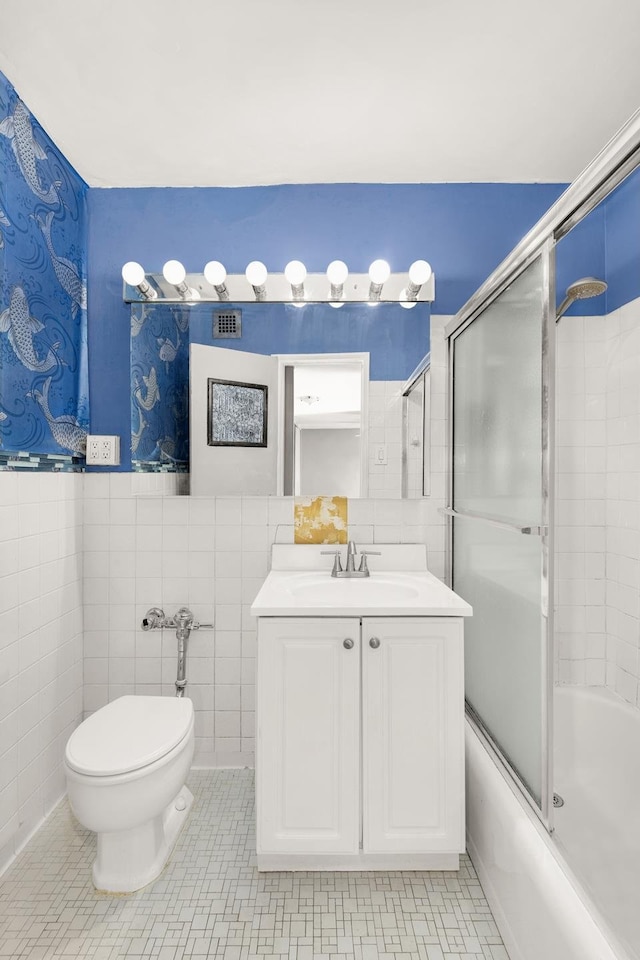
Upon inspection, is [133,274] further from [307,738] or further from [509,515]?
[307,738]

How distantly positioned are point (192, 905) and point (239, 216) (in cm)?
230

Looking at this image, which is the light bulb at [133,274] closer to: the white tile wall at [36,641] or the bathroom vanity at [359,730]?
the white tile wall at [36,641]

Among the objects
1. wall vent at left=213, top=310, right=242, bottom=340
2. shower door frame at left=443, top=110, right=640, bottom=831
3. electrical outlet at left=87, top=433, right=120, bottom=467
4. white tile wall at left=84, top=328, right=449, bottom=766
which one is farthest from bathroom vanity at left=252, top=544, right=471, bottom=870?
wall vent at left=213, top=310, right=242, bottom=340

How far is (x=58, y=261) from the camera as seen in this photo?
1877mm

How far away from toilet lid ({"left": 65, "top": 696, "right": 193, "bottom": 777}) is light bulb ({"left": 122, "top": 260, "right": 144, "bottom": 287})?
148 centimetres

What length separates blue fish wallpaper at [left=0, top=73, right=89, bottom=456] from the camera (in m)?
1.60

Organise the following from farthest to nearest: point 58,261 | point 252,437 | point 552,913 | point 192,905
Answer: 1. point 252,437
2. point 58,261
3. point 192,905
4. point 552,913

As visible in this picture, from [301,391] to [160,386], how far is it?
547 millimetres

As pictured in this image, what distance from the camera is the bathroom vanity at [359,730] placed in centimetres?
150

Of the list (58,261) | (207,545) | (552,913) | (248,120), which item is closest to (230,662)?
(207,545)

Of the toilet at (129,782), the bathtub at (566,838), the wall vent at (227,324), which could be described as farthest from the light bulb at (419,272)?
the toilet at (129,782)

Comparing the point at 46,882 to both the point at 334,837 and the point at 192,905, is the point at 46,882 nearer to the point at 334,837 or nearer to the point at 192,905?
the point at 192,905

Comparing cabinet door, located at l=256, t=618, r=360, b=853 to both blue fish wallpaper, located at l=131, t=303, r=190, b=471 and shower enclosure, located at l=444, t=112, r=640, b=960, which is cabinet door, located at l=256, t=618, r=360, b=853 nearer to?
shower enclosure, located at l=444, t=112, r=640, b=960

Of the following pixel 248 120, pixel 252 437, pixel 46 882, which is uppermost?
pixel 248 120
